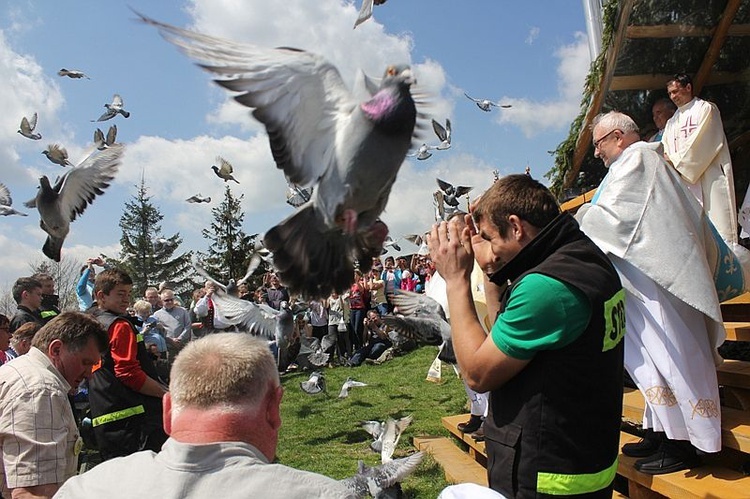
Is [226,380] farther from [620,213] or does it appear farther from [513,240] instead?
[620,213]

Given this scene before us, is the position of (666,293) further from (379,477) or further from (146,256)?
(146,256)

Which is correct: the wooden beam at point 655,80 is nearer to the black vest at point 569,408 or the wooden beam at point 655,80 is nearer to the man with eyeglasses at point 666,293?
the man with eyeglasses at point 666,293

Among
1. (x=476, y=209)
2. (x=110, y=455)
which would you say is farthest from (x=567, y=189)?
(x=110, y=455)

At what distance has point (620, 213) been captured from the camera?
11.1 feet

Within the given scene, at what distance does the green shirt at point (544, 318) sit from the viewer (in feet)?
6.42

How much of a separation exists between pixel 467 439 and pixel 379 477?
1183mm

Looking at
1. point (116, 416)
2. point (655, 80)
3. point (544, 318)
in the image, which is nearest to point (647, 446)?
point (544, 318)

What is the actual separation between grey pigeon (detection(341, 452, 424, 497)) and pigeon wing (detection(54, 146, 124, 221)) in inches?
113

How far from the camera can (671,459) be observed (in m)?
3.28

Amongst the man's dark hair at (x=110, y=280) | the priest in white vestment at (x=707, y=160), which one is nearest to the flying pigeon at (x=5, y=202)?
the man's dark hair at (x=110, y=280)

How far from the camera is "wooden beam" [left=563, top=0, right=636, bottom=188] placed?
19.6 ft

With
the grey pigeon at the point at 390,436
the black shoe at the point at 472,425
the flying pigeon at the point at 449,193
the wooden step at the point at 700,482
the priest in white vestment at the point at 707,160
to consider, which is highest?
the priest in white vestment at the point at 707,160

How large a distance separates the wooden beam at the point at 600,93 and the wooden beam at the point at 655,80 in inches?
4.7

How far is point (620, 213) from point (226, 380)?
8.84 ft
